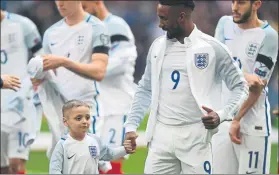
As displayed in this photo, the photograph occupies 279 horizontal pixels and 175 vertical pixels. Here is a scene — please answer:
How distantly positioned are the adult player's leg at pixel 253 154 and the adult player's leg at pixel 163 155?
68.2 inches

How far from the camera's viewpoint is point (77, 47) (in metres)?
10.1

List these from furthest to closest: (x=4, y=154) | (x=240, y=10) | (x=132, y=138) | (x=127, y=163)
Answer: (x=127, y=163), (x=4, y=154), (x=240, y=10), (x=132, y=138)

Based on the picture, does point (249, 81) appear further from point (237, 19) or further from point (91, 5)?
point (91, 5)

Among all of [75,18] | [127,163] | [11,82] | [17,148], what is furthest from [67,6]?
[127,163]

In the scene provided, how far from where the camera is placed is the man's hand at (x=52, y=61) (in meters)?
9.43

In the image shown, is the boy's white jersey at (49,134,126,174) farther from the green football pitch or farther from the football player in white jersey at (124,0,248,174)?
the green football pitch

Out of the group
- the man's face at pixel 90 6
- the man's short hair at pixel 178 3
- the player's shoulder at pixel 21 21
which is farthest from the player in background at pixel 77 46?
the man's short hair at pixel 178 3

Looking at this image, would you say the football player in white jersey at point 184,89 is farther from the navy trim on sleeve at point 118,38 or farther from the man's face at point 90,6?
the navy trim on sleeve at point 118,38

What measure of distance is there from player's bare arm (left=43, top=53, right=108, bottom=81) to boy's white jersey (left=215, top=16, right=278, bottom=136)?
3.90 ft

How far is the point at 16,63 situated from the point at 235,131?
290cm

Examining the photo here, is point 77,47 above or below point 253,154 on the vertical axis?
above

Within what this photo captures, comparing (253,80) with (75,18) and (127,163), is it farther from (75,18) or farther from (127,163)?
(127,163)

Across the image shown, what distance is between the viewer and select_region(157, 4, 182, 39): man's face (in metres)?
7.96

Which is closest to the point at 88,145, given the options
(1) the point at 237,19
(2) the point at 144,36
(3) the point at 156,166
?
(3) the point at 156,166
